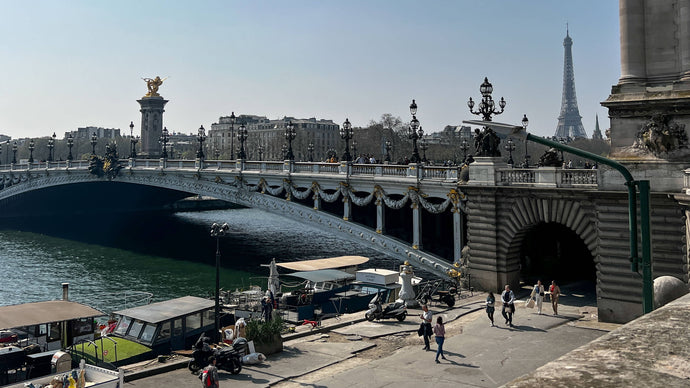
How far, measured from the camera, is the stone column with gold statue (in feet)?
360

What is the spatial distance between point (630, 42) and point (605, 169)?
5.26m

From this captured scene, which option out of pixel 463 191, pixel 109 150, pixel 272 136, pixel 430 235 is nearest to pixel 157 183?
pixel 109 150

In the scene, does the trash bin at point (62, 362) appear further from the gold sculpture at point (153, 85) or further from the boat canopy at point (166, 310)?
the gold sculpture at point (153, 85)

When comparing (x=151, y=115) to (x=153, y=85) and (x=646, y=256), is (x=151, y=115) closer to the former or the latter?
(x=153, y=85)

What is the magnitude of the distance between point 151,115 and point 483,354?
102m

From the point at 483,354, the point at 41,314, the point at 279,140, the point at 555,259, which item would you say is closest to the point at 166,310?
the point at 41,314

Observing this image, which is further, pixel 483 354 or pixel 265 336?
pixel 265 336

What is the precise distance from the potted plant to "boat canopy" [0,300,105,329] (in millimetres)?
6464

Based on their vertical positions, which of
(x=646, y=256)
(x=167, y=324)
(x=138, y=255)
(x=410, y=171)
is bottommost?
(x=138, y=255)

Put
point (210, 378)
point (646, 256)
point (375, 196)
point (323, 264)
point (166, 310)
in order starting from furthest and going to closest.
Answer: point (375, 196) < point (323, 264) < point (166, 310) < point (210, 378) < point (646, 256)

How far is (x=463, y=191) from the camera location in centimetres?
3088

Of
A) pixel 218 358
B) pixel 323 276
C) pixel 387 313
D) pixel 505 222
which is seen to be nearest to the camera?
pixel 218 358

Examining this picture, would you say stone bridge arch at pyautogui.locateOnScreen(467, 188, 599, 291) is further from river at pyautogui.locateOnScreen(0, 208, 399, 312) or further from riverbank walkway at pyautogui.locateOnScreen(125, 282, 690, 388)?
river at pyautogui.locateOnScreen(0, 208, 399, 312)

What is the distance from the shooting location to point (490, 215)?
2920 centimetres
